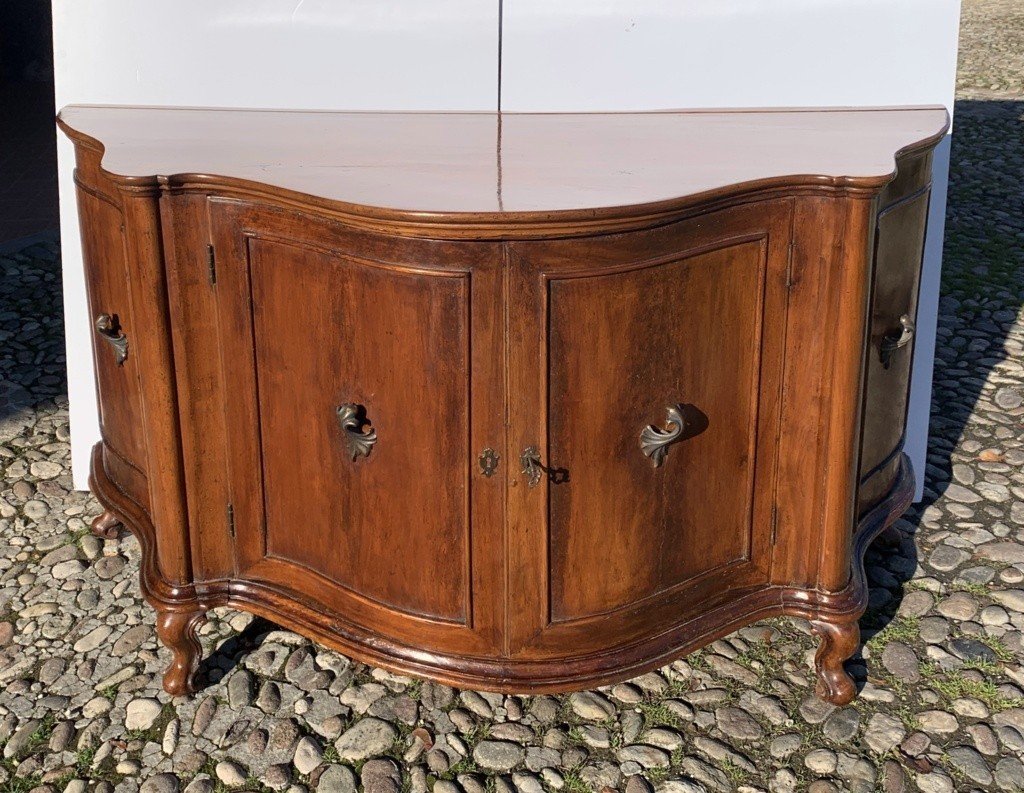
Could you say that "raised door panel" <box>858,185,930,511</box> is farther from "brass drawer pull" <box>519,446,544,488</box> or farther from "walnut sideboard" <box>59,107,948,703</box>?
"brass drawer pull" <box>519,446,544,488</box>

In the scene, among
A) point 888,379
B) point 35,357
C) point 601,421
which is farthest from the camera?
point 35,357

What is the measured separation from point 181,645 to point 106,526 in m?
0.84

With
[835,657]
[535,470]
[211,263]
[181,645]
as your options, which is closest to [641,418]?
[535,470]

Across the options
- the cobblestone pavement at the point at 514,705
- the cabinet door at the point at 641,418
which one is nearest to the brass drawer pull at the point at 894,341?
the cabinet door at the point at 641,418

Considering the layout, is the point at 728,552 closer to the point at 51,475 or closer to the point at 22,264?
the point at 51,475

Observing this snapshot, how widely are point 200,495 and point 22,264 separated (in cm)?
350

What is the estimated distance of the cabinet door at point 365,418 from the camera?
7.79 feet

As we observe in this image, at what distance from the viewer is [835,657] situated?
9.37ft

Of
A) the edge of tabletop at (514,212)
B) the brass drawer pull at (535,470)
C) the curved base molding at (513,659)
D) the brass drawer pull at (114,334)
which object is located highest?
the edge of tabletop at (514,212)

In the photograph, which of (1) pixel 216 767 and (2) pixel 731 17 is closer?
(1) pixel 216 767

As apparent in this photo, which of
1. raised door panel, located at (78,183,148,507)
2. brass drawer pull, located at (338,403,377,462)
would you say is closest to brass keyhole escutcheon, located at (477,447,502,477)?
brass drawer pull, located at (338,403,377,462)

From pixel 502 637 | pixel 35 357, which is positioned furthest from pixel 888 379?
pixel 35 357

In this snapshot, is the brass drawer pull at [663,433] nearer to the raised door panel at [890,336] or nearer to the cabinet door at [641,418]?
the cabinet door at [641,418]

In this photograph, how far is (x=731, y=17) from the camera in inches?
133
